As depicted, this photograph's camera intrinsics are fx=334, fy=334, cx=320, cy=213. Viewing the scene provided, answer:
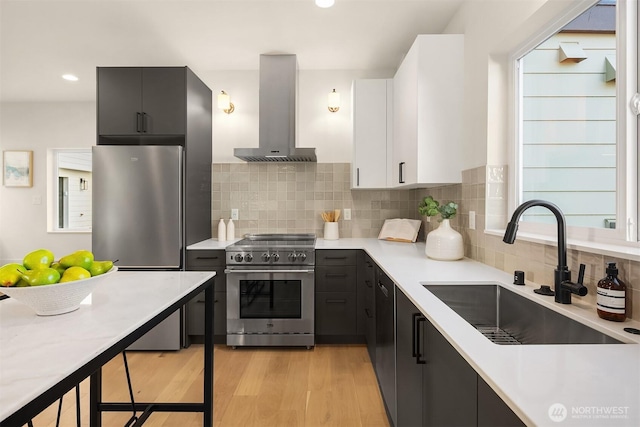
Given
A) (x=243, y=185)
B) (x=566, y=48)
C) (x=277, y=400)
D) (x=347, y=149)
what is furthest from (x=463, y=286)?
(x=243, y=185)

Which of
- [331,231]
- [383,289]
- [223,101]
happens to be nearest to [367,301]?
[383,289]

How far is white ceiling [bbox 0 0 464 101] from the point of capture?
2.45 m

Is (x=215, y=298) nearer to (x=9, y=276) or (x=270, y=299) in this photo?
(x=270, y=299)

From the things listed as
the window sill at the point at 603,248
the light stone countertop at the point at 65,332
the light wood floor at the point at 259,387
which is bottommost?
the light wood floor at the point at 259,387

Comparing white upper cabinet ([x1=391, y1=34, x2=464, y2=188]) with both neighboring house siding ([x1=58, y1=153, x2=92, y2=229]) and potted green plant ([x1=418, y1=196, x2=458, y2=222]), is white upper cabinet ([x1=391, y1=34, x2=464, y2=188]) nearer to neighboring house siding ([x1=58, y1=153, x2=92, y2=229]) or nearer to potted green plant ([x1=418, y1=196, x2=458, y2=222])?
potted green plant ([x1=418, y1=196, x2=458, y2=222])

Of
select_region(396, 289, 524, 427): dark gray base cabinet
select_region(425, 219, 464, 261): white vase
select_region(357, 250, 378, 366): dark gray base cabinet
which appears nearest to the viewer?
select_region(396, 289, 524, 427): dark gray base cabinet

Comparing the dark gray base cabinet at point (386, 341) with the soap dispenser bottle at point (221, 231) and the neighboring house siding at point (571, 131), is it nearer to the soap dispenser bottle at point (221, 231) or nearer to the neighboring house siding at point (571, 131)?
the neighboring house siding at point (571, 131)

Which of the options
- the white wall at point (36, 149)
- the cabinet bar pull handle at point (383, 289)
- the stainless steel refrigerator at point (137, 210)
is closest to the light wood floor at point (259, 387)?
the stainless steel refrigerator at point (137, 210)

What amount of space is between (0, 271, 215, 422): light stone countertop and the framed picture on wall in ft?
16.4

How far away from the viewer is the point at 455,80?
2289 millimetres

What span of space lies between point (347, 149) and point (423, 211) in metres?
1.44

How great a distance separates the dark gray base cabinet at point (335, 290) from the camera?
287 centimetres

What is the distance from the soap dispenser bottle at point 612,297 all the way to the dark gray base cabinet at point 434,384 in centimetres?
50

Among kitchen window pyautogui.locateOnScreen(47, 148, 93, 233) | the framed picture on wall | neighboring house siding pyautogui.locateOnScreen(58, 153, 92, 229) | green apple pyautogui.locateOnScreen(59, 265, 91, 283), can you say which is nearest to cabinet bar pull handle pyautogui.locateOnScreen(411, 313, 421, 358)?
green apple pyautogui.locateOnScreen(59, 265, 91, 283)
